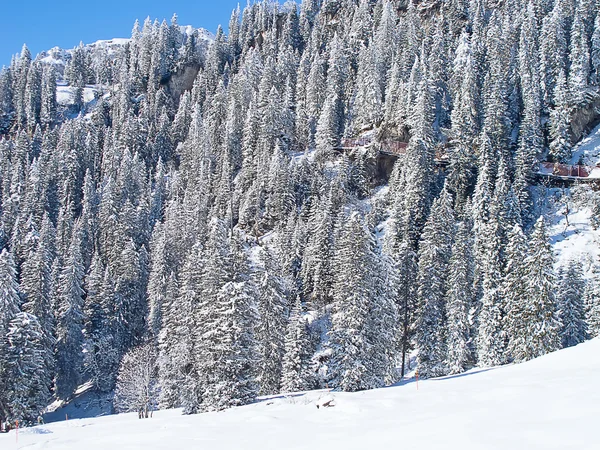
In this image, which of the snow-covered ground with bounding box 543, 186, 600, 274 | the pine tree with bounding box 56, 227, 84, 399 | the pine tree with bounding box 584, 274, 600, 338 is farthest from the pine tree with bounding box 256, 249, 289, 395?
the snow-covered ground with bounding box 543, 186, 600, 274

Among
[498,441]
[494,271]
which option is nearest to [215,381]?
[498,441]

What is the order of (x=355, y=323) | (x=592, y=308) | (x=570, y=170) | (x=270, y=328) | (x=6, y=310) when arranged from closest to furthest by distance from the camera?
(x=355, y=323)
(x=592, y=308)
(x=270, y=328)
(x=6, y=310)
(x=570, y=170)

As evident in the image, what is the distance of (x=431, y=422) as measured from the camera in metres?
13.2

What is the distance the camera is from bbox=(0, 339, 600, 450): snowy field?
11.3 m

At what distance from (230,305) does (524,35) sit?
82276 mm

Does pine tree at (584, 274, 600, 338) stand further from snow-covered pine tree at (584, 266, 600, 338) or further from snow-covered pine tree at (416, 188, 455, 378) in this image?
snow-covered pine tree at (416, 188, 455, 378)

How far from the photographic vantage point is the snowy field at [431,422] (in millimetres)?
11336

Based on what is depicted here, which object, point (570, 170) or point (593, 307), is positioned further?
point (570, 170)

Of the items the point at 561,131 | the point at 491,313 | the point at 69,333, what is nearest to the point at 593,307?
the point at 491,313

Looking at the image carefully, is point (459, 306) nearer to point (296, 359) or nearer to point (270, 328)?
point (296, 359)

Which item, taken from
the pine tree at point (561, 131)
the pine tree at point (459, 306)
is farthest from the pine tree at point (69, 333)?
the pine tree at point (561, 131)

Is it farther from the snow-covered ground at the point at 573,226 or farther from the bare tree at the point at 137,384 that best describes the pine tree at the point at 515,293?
the bare tree at the point at 137,384

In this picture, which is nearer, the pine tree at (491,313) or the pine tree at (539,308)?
the pine tree at (539,308)

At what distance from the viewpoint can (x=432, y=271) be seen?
173 feet
